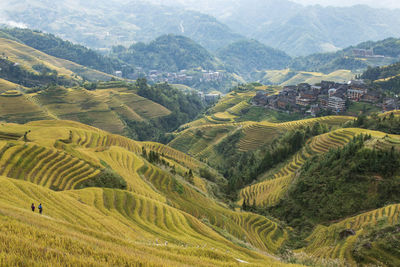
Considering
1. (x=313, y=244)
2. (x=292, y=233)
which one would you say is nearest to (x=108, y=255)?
(x=313, y=244)

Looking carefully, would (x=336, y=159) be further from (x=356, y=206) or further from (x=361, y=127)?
(x=361, y=127)

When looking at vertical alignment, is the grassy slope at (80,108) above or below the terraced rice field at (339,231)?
below

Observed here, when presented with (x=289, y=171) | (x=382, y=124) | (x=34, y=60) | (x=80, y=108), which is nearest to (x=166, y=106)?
(x=80, y=108)

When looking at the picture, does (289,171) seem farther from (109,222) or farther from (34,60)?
(34,60)

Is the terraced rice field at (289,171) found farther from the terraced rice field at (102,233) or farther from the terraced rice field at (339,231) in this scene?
the terraced rice field at (102,233)

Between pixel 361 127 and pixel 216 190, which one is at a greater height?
pixel 361 127

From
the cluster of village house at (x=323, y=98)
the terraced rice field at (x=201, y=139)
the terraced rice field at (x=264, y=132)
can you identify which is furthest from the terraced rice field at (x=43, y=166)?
the cluster of village house at (x=323, y=98)
